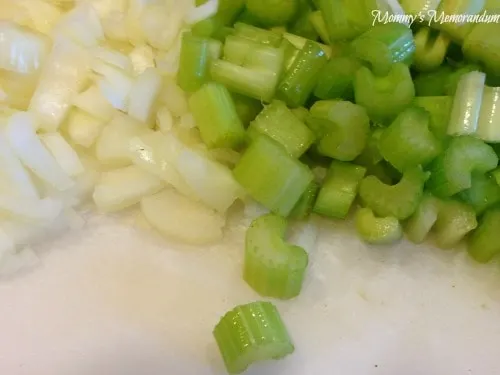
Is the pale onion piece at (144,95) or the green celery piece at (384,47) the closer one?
the green celery piece at (384,47)

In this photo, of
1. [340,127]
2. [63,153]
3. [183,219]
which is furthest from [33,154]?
[340,127]

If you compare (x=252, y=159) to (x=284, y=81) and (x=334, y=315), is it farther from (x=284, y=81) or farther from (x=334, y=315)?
(x=334, y=315)

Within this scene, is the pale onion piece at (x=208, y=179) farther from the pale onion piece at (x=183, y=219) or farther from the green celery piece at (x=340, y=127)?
the green celery piece at (x=340, y=127)

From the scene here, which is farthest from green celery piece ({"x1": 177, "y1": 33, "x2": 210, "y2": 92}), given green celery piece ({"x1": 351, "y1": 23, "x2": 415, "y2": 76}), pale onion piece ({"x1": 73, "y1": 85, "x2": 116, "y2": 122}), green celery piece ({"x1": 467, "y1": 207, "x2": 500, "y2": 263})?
green celery piece ({"x1": 467, "y1": 207, "x2": 500, "y2": 263})

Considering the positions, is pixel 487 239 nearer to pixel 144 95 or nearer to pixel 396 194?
pixel 396 194

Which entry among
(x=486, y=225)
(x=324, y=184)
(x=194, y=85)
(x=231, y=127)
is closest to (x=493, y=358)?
(x=486, y=225)

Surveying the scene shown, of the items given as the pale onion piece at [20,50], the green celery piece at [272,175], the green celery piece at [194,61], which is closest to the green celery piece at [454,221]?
the green celery piece at [272,175]
